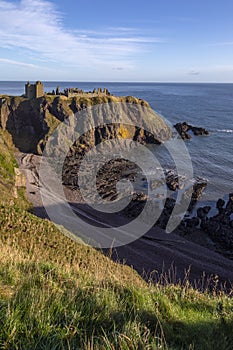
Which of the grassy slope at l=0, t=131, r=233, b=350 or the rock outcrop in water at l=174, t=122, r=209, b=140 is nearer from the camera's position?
the grassy slope at l=0, t=131, r=233, b=350

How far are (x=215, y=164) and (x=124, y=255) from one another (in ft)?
124

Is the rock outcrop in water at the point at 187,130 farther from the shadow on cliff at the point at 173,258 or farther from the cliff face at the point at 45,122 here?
the shadow on cliff at the point at 173,258

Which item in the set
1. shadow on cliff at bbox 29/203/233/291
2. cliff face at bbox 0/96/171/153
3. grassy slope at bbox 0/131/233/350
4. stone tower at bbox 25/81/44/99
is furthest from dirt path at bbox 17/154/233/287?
stone tower at bbox 25/81/44/99

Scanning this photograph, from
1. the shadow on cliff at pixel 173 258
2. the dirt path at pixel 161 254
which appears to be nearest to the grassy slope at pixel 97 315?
the dirt path at pixel 161 254

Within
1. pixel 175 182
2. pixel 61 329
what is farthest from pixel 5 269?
pixel 175 182

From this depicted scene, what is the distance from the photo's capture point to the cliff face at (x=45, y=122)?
6881 centimetres

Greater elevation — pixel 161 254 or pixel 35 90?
pixel 35 90

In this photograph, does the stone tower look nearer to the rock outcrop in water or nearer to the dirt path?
the rock outcrop in water

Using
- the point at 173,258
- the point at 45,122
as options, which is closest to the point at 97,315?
the point at 173,258

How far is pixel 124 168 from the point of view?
186 ft

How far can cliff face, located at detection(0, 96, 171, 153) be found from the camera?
68812mm

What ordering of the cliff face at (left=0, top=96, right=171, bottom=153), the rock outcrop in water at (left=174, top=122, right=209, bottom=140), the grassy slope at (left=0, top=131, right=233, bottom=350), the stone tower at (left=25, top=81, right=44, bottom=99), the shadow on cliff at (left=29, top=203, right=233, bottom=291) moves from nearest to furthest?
1. the grassy slope at (left=0, top=131, right=233, bottom=350)
2. the shadow on cliff at (left=29, top=203, right=233, bottom=291)
3. the cliff face at (left=0, top=96, right=171, bottom=153)
4. the stone tower at (left=25, top=81, right=44, bottom=99)
5. the rock outcrop in water at (left=174, top=122, right=209, bottom=140)

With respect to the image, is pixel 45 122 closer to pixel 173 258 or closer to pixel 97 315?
pixel 173 258

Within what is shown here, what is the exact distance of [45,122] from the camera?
230 feet
